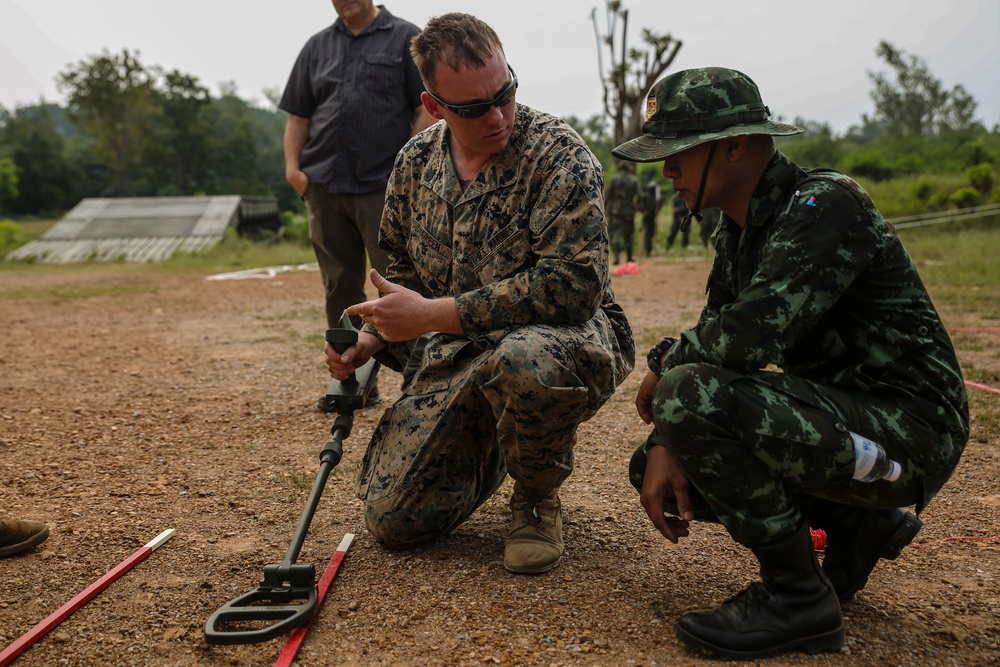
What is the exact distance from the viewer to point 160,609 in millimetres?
2379

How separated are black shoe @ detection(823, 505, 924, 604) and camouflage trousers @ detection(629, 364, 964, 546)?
0.18m

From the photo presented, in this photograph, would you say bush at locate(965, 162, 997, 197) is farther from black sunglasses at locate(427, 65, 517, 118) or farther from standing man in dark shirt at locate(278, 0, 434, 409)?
black sunglasses at locate(427, 65, 517, 118)

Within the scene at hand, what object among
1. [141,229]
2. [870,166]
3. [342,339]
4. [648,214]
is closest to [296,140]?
[342,339]

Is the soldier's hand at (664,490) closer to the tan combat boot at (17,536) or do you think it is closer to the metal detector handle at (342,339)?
the metal detector handle at (342,339)

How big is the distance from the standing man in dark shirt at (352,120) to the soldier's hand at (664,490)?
2.33m

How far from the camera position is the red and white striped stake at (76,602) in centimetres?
213

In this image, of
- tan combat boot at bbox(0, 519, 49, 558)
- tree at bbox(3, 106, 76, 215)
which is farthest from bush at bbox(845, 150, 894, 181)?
tree at bbox(3, 106, 76, 215)

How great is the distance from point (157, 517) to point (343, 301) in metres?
1.76

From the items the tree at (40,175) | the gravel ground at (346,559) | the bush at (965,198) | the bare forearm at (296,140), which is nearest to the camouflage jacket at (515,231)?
the gravel ground at (346,559)

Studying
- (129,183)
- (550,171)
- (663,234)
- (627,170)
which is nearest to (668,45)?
(663,234)

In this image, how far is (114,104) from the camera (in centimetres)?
3666

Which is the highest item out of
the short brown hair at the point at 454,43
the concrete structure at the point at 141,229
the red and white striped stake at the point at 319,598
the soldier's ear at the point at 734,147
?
the short brown hair at the point at 454,43

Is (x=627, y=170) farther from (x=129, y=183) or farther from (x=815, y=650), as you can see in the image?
(x=129, y=183)

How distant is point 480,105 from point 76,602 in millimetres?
1772
